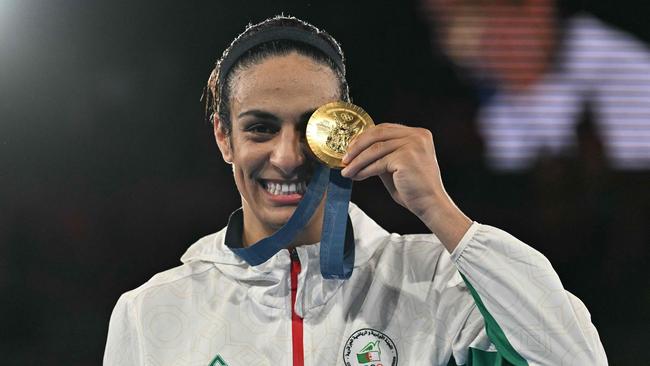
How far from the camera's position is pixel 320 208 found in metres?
1.82

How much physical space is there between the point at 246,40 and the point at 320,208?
38 centimetres

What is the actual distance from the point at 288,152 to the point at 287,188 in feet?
0.27

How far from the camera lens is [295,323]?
1755mm

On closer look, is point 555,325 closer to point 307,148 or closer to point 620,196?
point 307,148

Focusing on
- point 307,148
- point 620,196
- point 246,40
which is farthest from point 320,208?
point 620,196

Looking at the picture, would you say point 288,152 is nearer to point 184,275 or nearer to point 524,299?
point 184,275

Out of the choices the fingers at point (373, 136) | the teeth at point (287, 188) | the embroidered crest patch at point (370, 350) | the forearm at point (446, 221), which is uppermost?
the fingers at point (373, 136)

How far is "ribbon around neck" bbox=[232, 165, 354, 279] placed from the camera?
67.0 inches

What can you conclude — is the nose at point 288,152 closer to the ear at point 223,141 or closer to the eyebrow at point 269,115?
the eyebrow at point 269,115

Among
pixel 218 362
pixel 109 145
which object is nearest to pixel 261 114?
pixel 218 362

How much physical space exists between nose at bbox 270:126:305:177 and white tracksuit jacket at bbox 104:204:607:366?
0.57 feet

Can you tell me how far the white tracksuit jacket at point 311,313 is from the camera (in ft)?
5.53

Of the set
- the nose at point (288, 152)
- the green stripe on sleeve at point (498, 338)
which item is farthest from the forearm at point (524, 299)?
the nose at point (288, 152)

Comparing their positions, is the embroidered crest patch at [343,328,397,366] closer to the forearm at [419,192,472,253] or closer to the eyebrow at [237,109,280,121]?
the forearm at [419,192,472,253]
